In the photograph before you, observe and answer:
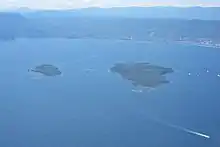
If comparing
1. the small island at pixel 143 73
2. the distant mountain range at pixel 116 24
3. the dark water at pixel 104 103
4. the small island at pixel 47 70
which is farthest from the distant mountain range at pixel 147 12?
the small island at pixel 47 70

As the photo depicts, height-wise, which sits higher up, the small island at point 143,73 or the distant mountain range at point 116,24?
the distant mountain range at point 116,24

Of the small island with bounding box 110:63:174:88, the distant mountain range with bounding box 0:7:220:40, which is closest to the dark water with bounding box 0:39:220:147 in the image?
the small island with bounding box 110:63:174:88

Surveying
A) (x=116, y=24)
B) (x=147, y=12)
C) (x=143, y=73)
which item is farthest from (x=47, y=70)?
(x=147, y=12)

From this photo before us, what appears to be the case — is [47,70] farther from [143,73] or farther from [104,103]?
[104,103]

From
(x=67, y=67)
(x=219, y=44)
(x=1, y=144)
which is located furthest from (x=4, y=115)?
(x=219, y=44)

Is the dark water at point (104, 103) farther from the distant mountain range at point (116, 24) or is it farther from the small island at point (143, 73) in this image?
the distant mountain range at point (116, 24)

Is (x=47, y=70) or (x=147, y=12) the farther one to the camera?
(x=147, y=12)
